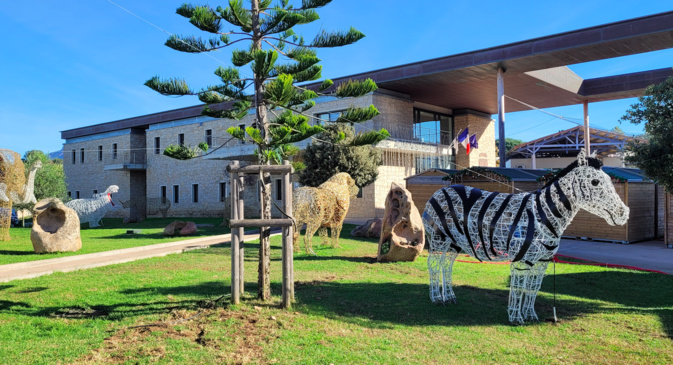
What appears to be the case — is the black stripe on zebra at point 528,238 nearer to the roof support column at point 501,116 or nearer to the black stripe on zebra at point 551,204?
the black stripe on zebra at point 551,204

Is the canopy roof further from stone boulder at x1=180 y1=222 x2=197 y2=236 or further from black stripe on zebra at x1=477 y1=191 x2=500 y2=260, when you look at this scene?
black stripe on zebra at x1=477 y1=191 x2=500 y2=260

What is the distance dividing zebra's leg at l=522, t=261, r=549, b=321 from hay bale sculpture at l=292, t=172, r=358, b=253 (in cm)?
557

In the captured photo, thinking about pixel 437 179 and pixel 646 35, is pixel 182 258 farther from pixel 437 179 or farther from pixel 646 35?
pixel 646 35

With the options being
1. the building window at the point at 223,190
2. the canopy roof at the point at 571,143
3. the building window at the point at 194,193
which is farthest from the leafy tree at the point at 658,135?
the building window at the point at 194,193

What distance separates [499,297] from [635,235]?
9.39 meters

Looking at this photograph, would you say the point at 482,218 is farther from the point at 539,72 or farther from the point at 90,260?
the point at 539,72

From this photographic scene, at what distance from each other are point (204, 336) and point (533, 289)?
3.99 metres

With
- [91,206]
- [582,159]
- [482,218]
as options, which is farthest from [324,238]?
[91,206]

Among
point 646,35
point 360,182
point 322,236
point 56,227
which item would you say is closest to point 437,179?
point 360,182

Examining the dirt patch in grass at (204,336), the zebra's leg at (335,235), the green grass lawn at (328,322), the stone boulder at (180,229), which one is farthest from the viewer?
the stone boulder at (180,229)

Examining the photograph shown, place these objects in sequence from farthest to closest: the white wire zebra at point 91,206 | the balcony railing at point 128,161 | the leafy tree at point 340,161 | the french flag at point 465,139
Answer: the balcony railing at point 128,161 → the french flag at point 465,139 → the white wire zebra at point 91,206 → the leafy tree at point 340,161

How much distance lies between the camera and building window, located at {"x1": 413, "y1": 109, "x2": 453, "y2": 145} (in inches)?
1006

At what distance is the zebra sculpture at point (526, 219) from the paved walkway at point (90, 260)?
716cm

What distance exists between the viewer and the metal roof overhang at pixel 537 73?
52.4ft
